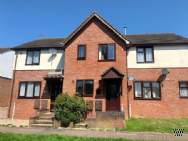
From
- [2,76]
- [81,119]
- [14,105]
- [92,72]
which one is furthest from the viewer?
[2,76]

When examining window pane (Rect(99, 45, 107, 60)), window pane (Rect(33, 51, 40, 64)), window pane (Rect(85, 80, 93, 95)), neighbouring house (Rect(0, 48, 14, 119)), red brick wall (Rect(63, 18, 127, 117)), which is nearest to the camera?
window pane (Rect(85, 80, 93, 95))

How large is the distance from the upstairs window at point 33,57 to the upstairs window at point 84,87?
599 cm

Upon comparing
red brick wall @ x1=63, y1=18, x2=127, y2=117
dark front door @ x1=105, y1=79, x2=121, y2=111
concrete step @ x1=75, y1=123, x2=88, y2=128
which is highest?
red brick wall @ x1=63, y1=18, x2=127, y2=117

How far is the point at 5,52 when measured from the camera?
3341cm

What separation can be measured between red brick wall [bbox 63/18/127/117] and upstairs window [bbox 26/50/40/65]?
416 centimetres

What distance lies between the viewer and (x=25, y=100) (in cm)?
2416

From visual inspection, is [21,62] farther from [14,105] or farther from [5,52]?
[5,52]

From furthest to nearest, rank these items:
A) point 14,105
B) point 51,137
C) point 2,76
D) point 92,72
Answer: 1. point 2,76
2. point 14,105
3. point 92,72
4. point 51,137

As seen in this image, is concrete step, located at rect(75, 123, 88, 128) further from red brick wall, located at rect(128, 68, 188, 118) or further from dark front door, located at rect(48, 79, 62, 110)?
dark front door, located at rect(48, 79, 62, 110)

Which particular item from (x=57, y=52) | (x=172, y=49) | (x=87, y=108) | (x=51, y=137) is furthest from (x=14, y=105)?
(x=172, y=49)

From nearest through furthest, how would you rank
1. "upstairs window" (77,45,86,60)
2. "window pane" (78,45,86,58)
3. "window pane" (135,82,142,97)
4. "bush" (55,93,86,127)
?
"bush" (55,93,86,127) → "window pane" (135,82,142,97) → "upstairs window" (77,45,86,60) → "window pane" (78,45,86,58)

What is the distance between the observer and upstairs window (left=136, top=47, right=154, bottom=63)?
22906 millimetres

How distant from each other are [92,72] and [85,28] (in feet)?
15.1

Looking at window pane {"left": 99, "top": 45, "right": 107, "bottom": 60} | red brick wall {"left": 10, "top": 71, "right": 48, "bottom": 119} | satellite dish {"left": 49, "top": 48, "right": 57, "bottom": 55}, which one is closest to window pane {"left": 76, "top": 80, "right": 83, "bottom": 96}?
window pane {"left": 99, "top": 45, "right": 107, "bottom": 60}
